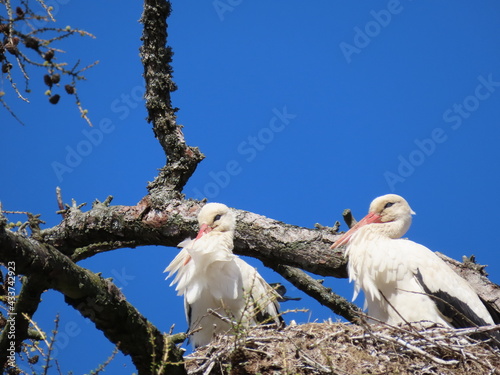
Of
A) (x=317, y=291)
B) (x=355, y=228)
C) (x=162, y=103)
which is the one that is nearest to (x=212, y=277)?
(x=317, y=291)

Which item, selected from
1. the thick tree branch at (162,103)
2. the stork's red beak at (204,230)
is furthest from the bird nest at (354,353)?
A: the thick tree branch at (162,103)

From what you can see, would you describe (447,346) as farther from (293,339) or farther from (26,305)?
(26,305)

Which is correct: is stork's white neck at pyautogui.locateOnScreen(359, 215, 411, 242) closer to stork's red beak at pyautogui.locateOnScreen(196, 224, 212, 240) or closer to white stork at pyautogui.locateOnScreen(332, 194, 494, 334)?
white stork at pyautogui.locateOnScreen(332, 194, 494, 334)

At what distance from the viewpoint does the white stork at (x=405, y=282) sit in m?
4.73

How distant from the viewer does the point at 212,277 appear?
5133 millimetres

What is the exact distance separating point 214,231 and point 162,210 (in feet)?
1.41

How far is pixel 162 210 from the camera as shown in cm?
539

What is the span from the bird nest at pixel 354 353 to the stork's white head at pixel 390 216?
57.0 inches

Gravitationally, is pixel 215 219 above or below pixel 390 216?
below

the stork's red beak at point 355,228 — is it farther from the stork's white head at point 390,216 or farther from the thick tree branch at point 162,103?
the thick tree branch at point 162,103

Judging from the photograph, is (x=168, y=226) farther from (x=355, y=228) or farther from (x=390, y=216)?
(x=390, y=216)

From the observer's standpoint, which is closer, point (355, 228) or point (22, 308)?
point (22, 308)

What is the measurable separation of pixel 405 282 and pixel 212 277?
4.33ft

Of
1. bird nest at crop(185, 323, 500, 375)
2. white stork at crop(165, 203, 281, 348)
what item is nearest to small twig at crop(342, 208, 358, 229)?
white stork at crop(165, 203, 281, 348)
